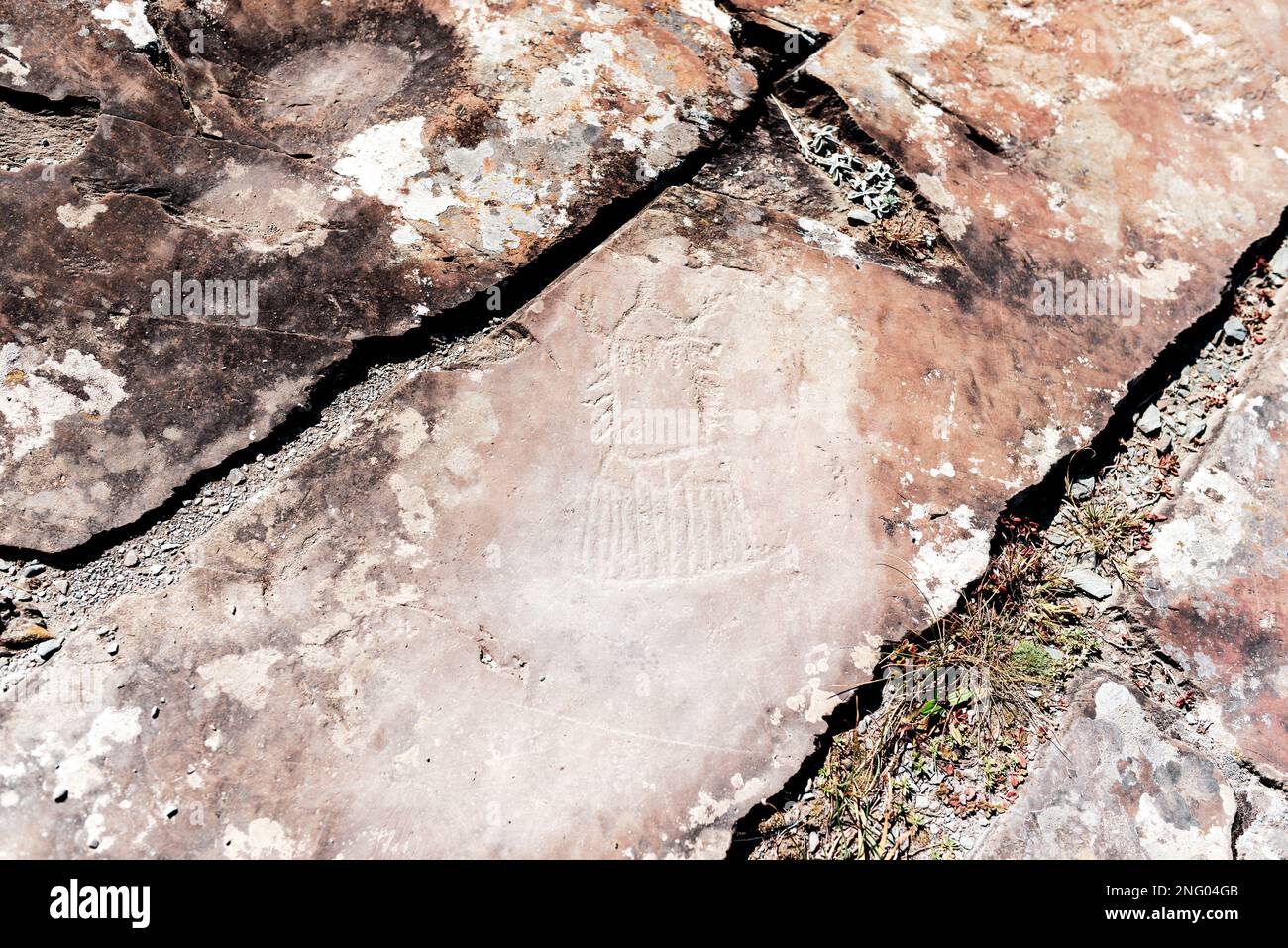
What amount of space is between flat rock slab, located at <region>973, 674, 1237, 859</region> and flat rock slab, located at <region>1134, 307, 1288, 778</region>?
0.15 meters

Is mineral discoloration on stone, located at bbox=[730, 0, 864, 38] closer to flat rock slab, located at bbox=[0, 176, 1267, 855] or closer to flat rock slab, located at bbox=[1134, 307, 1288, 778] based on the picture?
flat rock slab, located at bbox=[0, 176, 1267, 855]

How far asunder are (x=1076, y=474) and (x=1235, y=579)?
54 centimetres

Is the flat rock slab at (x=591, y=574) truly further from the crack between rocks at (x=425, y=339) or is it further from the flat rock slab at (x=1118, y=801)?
the flat rock slab at (x=1118, y=801)

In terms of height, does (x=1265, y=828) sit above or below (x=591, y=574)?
below

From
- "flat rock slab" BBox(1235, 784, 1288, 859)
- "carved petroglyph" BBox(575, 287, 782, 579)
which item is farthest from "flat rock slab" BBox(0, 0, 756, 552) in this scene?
"flat rock slab" BBox(1235, 784, 1288, 859)

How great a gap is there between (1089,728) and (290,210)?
8.74 ft

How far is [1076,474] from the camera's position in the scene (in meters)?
2.49

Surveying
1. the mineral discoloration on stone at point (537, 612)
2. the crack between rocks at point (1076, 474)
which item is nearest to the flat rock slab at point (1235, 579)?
the crack between rocks at point (1076, 474)

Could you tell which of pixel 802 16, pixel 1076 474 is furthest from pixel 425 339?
pixel 1076 474

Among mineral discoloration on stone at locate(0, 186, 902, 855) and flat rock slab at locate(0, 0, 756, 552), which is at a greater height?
flat rock slab at locate(0, 0, 756, 552)

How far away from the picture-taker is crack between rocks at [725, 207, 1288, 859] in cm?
217

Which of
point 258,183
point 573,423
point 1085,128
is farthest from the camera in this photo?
point 1085,128

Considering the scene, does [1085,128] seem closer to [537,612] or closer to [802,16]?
[802,16]
